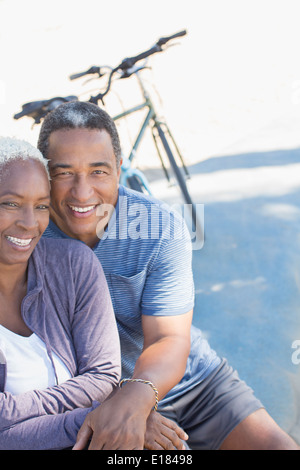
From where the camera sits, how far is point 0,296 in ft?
5.40

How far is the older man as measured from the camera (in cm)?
183

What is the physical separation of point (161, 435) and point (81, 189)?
2.88 ft

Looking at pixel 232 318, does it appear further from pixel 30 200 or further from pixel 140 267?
pixel 30 200

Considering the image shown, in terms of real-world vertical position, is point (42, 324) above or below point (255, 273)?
above

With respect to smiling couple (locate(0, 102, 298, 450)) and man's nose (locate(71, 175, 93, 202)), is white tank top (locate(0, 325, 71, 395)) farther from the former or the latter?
man's nose (locate(71, 175, 93, 202))

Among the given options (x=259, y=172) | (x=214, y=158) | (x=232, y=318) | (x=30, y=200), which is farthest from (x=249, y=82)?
(x=30, y=200)

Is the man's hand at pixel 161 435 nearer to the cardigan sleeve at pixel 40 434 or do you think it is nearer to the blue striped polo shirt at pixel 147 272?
the cardigan sleeve at pixel 40 434

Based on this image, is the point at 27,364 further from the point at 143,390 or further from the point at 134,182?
the point at 134,182

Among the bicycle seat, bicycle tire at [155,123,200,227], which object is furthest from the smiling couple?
bicycle tire at [155,123,200,227]

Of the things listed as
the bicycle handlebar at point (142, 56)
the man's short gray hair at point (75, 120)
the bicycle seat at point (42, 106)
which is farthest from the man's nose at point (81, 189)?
the bicycle handlebar at point (142, 56)

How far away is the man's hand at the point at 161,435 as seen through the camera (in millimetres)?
1480

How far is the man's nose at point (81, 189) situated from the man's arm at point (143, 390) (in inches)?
18.8

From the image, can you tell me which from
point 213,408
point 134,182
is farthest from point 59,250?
point 134,182

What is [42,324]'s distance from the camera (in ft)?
5.24
